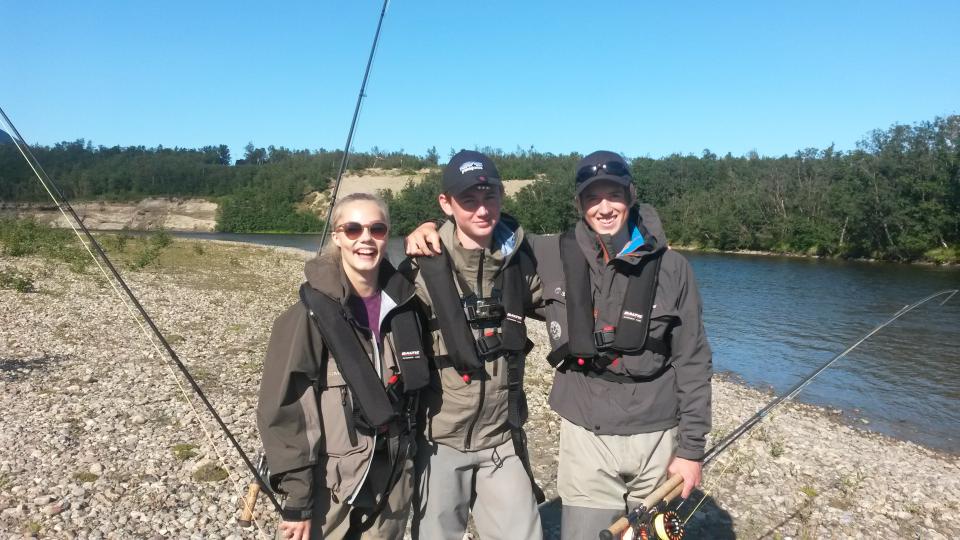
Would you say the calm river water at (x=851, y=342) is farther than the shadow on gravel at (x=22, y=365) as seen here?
Yes

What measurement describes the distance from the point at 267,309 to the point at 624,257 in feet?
63.5

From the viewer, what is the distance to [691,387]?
3.34m

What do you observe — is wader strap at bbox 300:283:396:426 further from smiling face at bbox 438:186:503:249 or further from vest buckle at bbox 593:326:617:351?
vest buckle at bbox 593:326:617:351

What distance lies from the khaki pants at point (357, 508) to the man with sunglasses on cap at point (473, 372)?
0.23 meters

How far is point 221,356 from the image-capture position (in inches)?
535

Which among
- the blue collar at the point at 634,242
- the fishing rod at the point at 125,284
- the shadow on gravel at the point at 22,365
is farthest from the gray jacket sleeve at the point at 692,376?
the shadow on gravel at the point at 22,365

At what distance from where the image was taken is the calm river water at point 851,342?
1427 cm

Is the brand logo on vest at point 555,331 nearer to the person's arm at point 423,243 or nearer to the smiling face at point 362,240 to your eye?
the person's arm at point 423,243

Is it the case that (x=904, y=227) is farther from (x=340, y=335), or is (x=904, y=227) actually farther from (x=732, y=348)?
(x=340, y=335)

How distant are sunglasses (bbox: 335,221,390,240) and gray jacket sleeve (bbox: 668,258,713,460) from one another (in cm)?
169

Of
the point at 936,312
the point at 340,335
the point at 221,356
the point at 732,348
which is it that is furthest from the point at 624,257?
the point at 936,312

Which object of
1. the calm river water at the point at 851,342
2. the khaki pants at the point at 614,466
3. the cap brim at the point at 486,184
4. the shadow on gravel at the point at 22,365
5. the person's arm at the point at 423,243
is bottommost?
the calm river water at the point at 851,342

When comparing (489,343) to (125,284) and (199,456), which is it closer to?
(125,284)

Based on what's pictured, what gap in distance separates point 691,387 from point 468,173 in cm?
168
